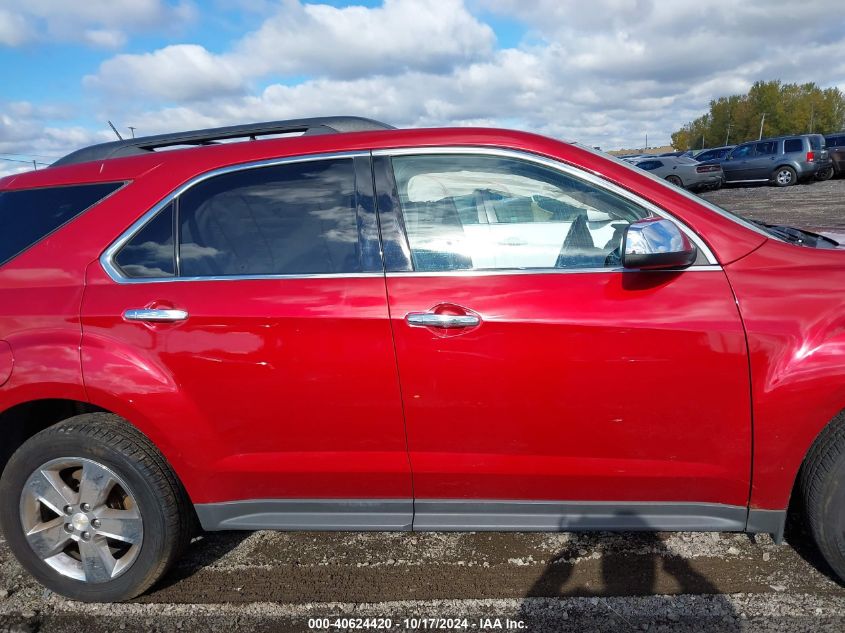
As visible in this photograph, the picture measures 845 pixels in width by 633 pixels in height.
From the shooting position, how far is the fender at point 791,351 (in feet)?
6.88

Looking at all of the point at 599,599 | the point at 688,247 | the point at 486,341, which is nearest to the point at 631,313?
the point at 688,247

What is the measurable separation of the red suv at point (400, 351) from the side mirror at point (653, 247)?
10mm

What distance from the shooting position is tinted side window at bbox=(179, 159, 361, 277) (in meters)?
2.35

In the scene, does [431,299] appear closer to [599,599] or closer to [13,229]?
[599,599]

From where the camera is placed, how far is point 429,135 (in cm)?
240

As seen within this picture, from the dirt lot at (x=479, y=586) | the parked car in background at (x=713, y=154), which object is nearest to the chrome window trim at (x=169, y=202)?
the dirt lot at (x=479, y=586)

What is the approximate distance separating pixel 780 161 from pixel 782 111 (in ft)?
262

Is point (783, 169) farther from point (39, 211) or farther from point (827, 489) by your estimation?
point (39, 211)

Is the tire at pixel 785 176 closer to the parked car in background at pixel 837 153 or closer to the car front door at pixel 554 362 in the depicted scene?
the parked car in background at pixel 837 153

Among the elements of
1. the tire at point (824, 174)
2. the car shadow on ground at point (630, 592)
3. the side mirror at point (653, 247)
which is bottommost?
the car shadow on ground at point (630, 592)

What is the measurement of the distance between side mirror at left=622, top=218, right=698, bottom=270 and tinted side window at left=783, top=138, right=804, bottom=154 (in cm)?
2244

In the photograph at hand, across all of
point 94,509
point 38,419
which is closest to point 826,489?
point 94,509

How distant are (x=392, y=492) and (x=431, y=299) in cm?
78

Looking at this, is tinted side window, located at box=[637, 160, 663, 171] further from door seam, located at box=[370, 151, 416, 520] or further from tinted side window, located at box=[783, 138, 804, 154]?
door seam, located at box=[370, 151, 416, 520]
